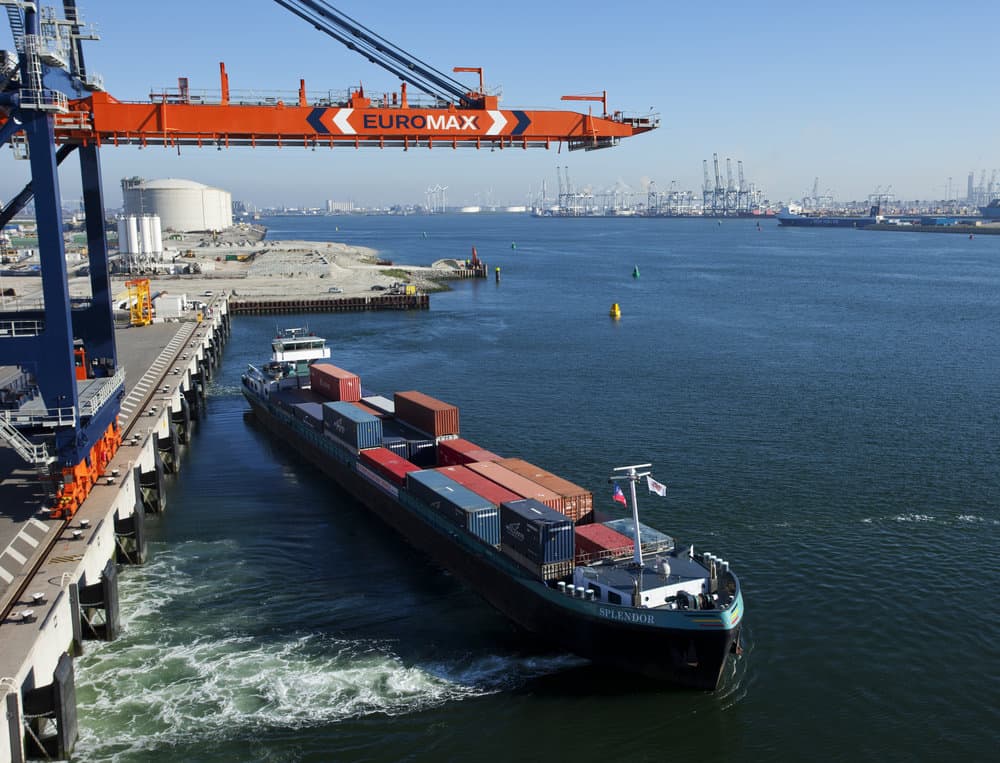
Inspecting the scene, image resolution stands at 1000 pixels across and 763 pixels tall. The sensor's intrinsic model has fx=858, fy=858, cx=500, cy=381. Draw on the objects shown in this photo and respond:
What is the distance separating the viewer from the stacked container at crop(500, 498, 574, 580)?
2820 centimetres

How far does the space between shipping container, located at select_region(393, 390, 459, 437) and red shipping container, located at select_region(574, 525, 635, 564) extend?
13.6 m

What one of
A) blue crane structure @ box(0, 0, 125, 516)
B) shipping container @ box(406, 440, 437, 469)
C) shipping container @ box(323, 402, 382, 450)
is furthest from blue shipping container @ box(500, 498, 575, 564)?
blue crane structure @ box(0, 0, 125, 516)

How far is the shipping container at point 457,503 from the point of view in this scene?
3181cm

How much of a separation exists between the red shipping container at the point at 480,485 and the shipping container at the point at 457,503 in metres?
0.41

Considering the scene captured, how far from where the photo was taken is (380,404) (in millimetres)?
49938

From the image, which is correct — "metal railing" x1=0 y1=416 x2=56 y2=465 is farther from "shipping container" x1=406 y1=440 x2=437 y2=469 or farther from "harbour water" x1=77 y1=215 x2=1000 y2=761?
"shipping container" x1=406 y1=440 x2=437 y2=469

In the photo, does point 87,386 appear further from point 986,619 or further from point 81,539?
point 986,619

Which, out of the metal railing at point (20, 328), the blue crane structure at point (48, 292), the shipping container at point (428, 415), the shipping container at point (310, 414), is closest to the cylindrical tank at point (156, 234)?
the shipping container at point (310, 414)

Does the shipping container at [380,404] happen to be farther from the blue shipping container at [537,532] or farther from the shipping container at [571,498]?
the blue shipping container at [537,532]

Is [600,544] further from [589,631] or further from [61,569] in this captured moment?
[61,569]

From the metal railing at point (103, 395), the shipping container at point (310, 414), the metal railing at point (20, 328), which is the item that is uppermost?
the metal railing at point (20, 328)

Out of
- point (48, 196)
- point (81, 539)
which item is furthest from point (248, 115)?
point (81, 539)

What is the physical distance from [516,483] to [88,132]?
70.6ft

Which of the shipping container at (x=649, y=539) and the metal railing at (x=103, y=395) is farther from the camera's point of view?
the metal railing at (x=103, y=395)
